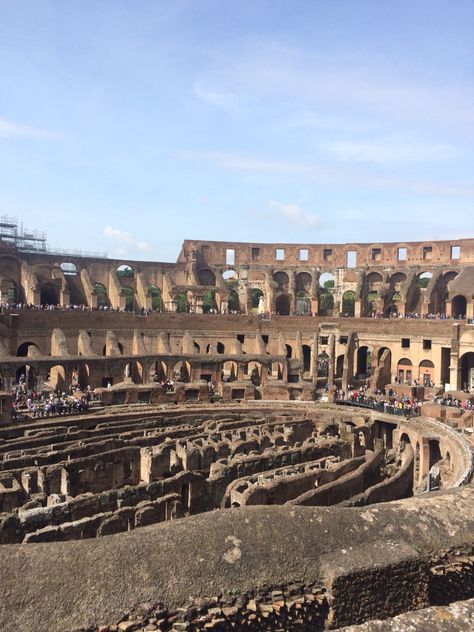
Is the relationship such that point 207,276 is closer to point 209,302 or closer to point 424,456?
point 209,302

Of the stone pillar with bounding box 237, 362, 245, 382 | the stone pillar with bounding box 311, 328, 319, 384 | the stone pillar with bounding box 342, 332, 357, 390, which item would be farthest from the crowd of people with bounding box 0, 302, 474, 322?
the stone pillar with bounding box 237, 362, 245, 382

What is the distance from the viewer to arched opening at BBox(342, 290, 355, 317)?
50.5m

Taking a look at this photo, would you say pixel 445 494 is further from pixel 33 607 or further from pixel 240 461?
pixel 240 461

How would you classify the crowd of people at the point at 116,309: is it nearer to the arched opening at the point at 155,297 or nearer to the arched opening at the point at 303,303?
the arched opening at the point at 155,297

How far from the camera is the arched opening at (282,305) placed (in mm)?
49406

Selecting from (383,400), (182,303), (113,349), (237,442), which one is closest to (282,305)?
(182,303)

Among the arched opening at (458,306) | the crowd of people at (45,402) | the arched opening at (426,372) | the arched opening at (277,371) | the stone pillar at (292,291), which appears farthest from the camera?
the stone pillar at (292,291)

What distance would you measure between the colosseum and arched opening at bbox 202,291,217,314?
345 mm

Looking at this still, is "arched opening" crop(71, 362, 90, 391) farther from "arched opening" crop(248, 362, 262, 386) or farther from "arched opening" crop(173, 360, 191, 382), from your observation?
"arched opening" crop(248, 362, 262, 386)

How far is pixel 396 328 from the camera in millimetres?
40719

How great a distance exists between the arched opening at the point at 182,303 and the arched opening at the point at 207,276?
4.38 meters

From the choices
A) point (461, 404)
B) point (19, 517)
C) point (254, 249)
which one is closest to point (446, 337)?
point (461, 404)

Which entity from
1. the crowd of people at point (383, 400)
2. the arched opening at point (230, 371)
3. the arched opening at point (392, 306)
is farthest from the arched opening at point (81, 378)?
the arched opening at point (392, 306)

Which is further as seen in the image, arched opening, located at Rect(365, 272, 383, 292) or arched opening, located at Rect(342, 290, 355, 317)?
arched opening, located at Rect(342, 290, 355, 317)
